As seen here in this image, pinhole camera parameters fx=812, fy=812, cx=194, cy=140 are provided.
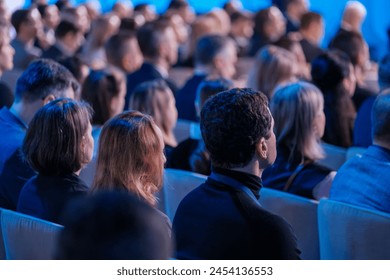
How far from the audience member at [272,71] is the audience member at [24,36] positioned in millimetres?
3180

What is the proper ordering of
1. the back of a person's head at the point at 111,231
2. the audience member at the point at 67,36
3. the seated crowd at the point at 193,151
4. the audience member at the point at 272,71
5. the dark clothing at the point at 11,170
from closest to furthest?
the back of a person's head at the point at 111,231
the seated crowd at the point at 193,151
the dark clothing at the point at 11,170
the audience member at the point at 272,71
the audience member at the point at 67,36

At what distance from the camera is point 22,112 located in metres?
3.92

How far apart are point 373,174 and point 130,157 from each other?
0.99 meters

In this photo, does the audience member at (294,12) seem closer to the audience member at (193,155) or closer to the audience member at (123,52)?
the audience member at (123,52)

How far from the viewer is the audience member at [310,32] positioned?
29.0ft

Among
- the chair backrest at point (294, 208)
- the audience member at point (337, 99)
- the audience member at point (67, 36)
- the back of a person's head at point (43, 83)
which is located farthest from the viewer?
the audience member at point (67, 36)

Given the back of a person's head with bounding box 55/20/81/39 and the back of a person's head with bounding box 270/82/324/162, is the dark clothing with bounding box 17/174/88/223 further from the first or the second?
the back of a person's head with bounding box 55/20/81/39

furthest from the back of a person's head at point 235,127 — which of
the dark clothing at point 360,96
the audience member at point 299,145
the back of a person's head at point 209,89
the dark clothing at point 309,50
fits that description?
the dark clothing at point 309,50

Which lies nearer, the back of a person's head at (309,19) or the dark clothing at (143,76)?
the dark clothing at (143,76)

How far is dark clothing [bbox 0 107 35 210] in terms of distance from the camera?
11.7 ft

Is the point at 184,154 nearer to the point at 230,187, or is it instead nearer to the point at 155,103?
the point at 155,103

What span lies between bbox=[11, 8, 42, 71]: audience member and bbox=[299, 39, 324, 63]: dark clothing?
2860mm
